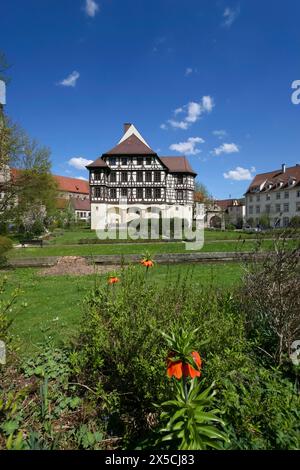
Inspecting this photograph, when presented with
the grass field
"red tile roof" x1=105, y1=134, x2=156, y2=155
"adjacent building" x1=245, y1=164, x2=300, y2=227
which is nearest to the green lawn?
the grass field

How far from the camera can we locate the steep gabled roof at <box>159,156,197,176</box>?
135 ft

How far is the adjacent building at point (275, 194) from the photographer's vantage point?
49375mm

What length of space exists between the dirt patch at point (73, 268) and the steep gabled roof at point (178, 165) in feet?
102

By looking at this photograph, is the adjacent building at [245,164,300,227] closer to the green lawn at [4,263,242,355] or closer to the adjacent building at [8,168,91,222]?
the adjacent building at [8,168,91,222]

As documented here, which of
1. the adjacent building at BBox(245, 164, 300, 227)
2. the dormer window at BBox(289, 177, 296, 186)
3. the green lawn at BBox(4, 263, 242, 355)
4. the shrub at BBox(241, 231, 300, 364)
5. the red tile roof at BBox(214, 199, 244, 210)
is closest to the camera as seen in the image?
the shrub at BBox(241, 231, 300, 364)

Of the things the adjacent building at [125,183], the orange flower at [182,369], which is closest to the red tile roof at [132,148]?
the adjacent building at [125,183]

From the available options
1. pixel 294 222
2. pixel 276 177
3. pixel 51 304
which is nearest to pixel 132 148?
pixel 276 177

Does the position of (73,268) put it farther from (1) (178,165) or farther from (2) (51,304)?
(1) (178,165)

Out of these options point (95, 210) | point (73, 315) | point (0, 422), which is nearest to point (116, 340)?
point (0, 422)

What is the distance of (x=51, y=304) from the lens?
635cm

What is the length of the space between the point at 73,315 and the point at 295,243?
14.2ft

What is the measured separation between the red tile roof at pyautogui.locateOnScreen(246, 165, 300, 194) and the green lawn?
4972 cm

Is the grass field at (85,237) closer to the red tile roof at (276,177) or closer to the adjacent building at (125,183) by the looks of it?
the adjacent building at (125,183)
